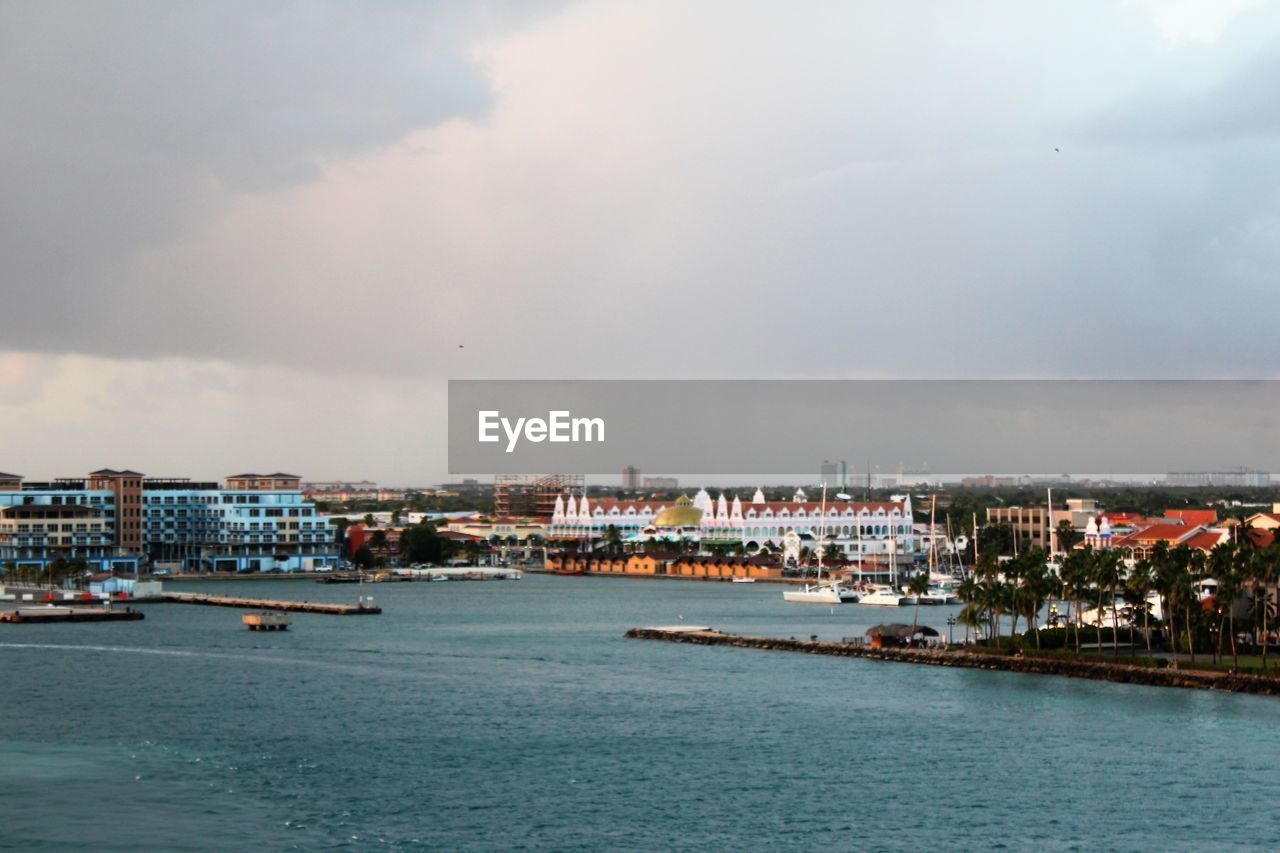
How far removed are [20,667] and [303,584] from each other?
41169 mm

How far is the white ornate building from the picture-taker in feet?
Answer: 296

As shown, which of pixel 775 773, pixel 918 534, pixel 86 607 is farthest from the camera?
pixel 918 534

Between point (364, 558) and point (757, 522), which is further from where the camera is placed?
point (757, 522)

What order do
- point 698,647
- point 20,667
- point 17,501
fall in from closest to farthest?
point 20,667 → point 698,647 → point 17,501

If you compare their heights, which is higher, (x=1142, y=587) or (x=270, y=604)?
(x=1142, y=587)

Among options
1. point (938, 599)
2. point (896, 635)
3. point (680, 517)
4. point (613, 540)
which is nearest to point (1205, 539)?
point (938, 599)

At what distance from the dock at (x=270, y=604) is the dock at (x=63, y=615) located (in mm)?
5064

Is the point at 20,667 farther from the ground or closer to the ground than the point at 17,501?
closer to the ground

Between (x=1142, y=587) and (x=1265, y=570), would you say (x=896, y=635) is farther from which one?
(x=1265, y=570)

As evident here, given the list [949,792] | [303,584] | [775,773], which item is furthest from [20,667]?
[303,584]

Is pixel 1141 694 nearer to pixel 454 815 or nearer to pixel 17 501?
pixel 454 815

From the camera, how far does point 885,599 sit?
61781 mm

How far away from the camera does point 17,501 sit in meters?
76.3

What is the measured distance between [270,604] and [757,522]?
42679 millimetres
